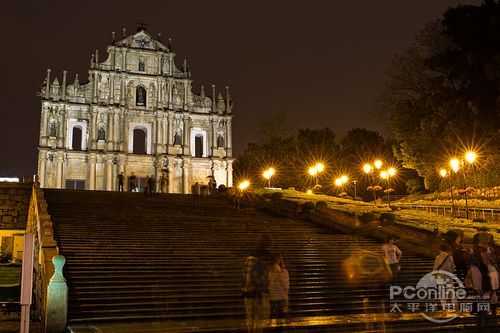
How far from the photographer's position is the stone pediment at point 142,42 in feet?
165

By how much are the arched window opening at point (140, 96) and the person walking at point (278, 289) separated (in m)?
43.4

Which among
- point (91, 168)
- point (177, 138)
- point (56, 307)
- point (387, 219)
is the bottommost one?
point (56, 307)

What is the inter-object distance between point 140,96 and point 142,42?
17.8 feet

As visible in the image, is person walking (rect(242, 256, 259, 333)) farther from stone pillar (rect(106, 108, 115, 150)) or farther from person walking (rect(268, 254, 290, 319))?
stone pillar (rect(106, 108, 115, 150))

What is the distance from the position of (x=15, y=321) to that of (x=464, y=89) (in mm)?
33919

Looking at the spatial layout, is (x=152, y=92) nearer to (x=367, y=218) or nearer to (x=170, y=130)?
(x=170, y=130)

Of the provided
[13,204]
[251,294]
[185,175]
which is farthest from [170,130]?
[251,294]

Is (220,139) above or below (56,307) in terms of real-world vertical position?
above

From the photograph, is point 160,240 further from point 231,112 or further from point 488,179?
point 231,112

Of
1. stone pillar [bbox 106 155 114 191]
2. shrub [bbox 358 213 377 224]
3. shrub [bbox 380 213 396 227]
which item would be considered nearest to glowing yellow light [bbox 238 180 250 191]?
shrub [bbox 358 213 377 224]

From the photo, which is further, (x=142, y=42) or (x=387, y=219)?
(x=142, y=42)

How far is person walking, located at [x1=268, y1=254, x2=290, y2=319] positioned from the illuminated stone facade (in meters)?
36.8

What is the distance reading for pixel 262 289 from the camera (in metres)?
8.62

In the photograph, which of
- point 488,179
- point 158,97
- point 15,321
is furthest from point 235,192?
point 158,97
